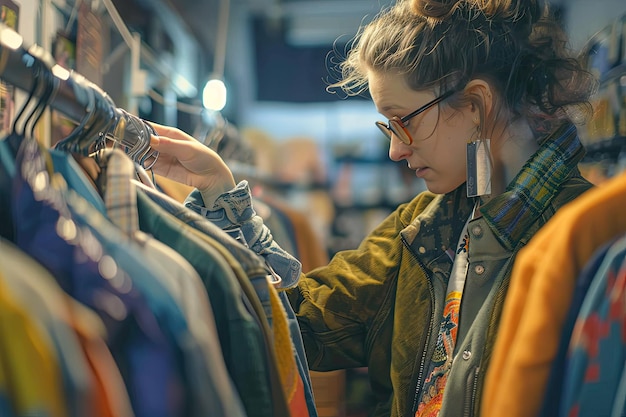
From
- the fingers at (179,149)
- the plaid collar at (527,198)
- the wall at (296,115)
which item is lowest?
the plaid collar at (527,198)

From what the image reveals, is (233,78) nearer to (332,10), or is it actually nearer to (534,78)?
(332,10)

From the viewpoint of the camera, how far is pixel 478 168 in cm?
118

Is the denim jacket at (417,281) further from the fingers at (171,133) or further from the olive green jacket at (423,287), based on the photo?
the fingers at (171,133)

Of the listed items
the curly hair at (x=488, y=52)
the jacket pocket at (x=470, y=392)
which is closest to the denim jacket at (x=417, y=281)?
the jacket pocket at (x=470, y=392)

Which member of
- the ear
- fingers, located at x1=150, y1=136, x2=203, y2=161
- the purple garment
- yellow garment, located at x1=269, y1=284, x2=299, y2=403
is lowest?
yellow garment, located at x1=269, y1=284, x2=299, y2=403

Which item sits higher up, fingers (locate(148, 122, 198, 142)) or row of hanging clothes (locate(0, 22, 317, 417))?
fingers (locate(148, 122, 198, 142))

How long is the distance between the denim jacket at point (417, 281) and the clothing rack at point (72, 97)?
0.62 ft

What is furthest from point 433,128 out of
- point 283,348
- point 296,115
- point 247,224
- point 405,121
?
point 296,115

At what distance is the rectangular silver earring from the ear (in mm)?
53

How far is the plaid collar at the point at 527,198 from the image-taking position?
1137 millimetres

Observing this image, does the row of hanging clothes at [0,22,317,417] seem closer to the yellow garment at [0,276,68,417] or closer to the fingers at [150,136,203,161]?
the yellow garment at [0,276,68,417]

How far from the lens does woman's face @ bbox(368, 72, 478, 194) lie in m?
1.23

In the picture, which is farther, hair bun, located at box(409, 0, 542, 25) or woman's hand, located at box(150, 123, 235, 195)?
hair bun, located at box(409, 0, 542, 25)

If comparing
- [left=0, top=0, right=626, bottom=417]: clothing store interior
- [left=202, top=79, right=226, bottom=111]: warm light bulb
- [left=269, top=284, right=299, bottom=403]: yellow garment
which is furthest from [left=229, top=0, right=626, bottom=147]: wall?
[left=269, top=284, right=299, bottom=403]: yellow garment
